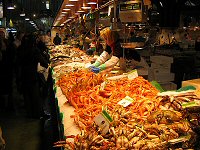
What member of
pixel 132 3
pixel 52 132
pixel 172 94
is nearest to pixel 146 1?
pixel 132 3

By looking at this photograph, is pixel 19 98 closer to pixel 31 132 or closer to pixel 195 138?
pixel 31 132

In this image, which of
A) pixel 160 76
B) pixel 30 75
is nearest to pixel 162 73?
pixel 160 76

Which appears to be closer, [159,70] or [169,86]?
[169,86]

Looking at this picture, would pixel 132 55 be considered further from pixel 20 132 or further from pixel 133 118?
pixel 133 118

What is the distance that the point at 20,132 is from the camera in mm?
5863

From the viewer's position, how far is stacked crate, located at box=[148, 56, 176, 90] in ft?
18.9

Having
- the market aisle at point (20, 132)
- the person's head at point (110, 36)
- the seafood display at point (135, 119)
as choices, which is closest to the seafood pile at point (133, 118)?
the seafood display at point (135, 119)

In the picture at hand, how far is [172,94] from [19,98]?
7.07 m

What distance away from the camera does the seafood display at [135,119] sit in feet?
6.48

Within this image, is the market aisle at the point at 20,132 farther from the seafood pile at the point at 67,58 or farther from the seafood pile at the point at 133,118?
the seafood pile at the point at 133,118

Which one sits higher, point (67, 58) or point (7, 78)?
point (67, 58)

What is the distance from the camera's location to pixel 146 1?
4.15 meters

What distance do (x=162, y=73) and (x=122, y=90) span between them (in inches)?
110

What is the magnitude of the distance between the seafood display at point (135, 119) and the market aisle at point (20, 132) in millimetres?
2319
